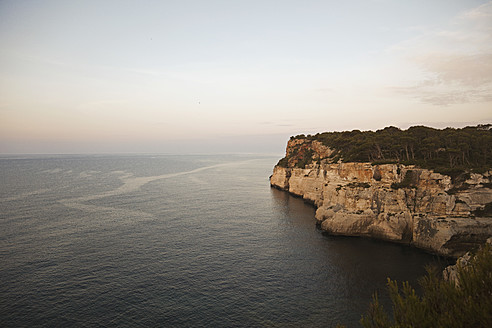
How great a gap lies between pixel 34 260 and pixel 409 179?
5405cm

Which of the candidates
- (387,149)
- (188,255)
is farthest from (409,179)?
(188,255)

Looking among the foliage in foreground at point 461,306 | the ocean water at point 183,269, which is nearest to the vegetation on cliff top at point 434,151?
the ocean water at point 183,269

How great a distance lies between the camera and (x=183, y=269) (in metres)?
33.4

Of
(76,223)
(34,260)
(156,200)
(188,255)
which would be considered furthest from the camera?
(156,200)

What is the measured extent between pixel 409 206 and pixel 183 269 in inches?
1357

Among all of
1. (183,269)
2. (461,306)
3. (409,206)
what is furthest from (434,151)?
(183,269)

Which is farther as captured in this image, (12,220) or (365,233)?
(12,220)

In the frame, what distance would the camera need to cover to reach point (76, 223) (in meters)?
49.8

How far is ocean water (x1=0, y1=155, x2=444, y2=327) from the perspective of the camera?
2452 centimetres

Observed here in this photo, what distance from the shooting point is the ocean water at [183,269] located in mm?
24516

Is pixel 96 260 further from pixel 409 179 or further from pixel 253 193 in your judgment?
pixel 253 193

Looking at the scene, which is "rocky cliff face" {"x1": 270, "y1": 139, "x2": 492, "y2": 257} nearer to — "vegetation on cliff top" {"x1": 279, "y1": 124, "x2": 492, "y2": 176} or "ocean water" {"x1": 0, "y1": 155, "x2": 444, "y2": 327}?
"vegetation on cliff top" {"x1": 279, "y1": 124, "x2": 492, "y2": 176}

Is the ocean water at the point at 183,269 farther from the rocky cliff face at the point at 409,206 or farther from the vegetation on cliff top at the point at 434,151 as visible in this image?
the vegetation on cliff top at the point at 434,151

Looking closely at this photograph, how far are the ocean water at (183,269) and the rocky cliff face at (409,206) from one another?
7.94 feet
